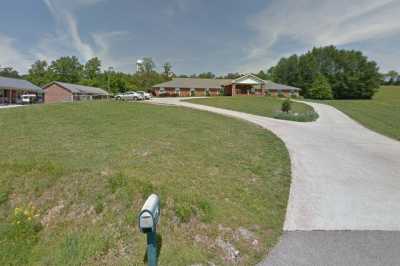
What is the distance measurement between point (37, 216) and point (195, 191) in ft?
8.55

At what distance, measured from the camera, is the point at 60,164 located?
5.12 metres

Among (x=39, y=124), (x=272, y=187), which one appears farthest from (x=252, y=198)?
(x=39, y=124)

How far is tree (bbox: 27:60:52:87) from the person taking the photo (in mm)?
64400

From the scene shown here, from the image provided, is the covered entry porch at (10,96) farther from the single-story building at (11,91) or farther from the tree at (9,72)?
the tree at (9,72)

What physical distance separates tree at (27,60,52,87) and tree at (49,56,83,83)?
1963 millimetres

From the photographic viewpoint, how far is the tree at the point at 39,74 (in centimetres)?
6440

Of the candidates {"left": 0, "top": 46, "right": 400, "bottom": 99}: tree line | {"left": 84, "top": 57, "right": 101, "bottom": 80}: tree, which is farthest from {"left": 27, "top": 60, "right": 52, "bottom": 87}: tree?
{"left": 84, "top": 57, "right": 101, "bottom": 80}: tree

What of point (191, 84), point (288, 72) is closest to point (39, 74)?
point (191, 84)

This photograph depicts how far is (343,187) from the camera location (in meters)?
5.05

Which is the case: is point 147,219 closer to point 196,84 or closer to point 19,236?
point 19,236

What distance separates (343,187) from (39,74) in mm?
82947

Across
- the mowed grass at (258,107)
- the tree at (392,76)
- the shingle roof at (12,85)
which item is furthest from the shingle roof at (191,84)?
the tree at (392,76)

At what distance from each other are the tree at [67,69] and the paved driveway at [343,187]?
77.5 metres

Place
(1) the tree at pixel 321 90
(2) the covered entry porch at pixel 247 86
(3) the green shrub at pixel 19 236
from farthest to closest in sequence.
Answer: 1. (1) the tree at pixel 321 90
2. (2) the covered entry porch at pixel 247 86
3. (3) the green shrub at pixel 19 236
